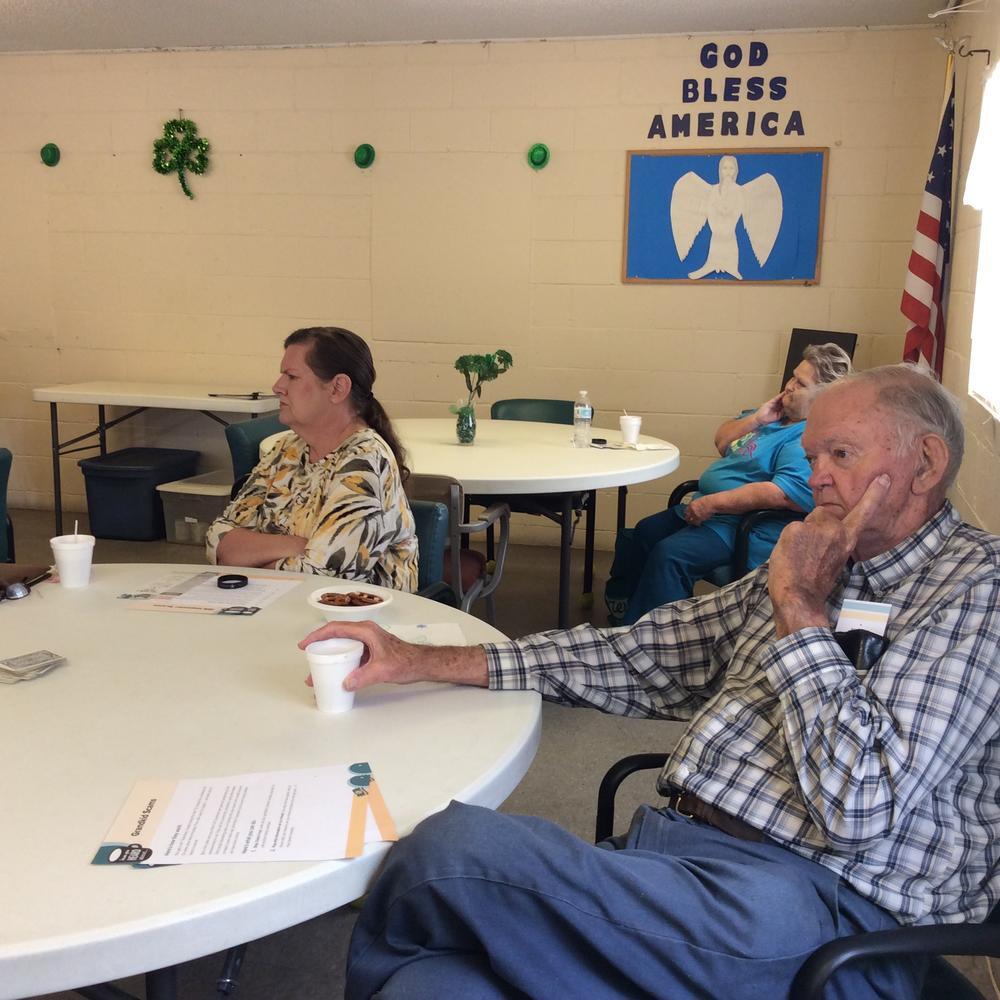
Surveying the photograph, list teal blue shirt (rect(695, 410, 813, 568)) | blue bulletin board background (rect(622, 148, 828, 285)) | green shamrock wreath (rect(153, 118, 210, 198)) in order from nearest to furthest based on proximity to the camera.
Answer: teal blue shirt (rect(695, 410, 813, 568)), blue bulletin board background (rect(622, 148, 828, 285)), green shamrock wreath (rect(153, 118, 210, 198))

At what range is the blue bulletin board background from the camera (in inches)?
193

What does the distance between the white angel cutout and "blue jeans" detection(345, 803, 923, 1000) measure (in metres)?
4.40

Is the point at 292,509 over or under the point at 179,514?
over

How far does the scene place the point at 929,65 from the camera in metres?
4.68

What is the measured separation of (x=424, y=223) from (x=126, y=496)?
2.26 metres

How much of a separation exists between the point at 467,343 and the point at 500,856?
4664mm

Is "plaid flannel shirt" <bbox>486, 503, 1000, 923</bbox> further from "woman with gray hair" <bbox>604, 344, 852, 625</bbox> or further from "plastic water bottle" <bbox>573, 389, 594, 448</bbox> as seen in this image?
"plastic water bottle" <bbox>573, 389, 594, 448</bbox>

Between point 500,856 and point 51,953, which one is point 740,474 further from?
point 51,953

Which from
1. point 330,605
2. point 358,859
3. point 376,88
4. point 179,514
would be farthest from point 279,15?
point 358,859

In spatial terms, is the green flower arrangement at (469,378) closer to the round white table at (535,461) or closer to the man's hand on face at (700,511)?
the round white table at (535,461)

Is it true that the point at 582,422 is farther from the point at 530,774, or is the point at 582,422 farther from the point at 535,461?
the point at 530,774

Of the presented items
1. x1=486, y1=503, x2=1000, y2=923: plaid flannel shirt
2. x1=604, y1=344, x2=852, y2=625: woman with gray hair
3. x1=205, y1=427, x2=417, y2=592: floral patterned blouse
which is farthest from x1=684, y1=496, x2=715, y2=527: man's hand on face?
x1=486, y1=503, x2=1000, y2=923: plaid flannel shirt

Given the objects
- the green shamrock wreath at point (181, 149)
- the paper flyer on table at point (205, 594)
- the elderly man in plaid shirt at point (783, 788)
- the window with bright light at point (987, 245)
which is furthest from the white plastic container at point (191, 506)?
the elderly man in plaid shirt at point (783, 788)

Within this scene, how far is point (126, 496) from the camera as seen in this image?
18.0 ft
